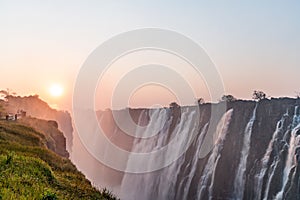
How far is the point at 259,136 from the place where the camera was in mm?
48094

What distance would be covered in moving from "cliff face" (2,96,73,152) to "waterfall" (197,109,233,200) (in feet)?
132

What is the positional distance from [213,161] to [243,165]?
5019 mm

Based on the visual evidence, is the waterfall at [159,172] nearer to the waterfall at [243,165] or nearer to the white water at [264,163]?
the waterfall at [243,165]

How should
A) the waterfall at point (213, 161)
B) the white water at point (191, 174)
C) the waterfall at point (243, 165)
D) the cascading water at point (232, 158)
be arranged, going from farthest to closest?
the white water at point (191, 174) < the waterfall at point (213, 161) < the waterfall at point (243, 165) < the cascading water at point (232, 158)

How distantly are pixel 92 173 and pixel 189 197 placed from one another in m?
40.4

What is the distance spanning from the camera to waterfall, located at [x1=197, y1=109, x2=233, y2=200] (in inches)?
1957

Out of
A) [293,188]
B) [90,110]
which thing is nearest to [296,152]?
[293,188]

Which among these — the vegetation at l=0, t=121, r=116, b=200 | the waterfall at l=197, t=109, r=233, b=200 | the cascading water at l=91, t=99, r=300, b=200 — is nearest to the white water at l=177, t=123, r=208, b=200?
the cascading water at l=91, t=99, r=300, b=200

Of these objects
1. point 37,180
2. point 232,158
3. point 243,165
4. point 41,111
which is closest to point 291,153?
point 243,165

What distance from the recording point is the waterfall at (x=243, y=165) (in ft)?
149

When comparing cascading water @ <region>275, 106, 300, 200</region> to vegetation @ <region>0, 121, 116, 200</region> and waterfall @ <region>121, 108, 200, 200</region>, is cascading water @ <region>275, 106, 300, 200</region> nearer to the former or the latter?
waterfall @ <region>121, 108, 200, 200</region>

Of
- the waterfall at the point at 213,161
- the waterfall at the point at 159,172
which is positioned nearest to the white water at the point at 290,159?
the waterfall at the point at 213,161

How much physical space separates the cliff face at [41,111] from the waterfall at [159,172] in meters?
21.4

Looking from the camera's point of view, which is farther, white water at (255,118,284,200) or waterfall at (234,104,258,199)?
waterfall at (234,104,258,199)
